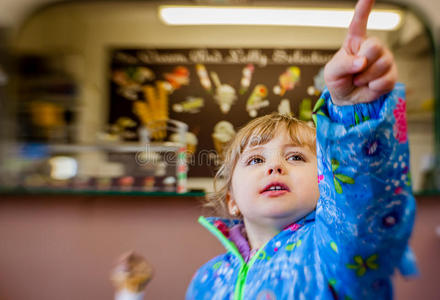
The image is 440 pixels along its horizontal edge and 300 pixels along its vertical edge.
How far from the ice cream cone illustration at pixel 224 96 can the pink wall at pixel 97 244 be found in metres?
0.25

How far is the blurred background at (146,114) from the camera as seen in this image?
379mm

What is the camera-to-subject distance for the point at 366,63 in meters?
0.22

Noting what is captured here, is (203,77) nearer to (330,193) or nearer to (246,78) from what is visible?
(246,78)

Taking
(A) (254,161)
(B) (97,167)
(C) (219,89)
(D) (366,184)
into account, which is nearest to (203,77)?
(C) (219,89)

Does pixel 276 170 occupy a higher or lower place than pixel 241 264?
higher

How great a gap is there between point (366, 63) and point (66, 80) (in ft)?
2.14

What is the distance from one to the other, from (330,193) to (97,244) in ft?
1.84

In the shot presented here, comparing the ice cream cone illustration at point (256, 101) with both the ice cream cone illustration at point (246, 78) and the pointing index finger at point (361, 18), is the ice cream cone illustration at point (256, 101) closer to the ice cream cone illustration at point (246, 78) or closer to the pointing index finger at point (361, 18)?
the ice cream cone illustration at point (246, 78)

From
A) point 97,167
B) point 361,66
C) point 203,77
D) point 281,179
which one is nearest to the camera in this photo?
point 361,66

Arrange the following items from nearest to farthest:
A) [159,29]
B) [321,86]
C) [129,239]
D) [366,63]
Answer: [366,63], [321,86], [159,29], [129,239]

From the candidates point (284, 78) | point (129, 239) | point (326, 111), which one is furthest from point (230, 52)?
point (129, 239)

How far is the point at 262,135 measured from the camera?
13.1 inches

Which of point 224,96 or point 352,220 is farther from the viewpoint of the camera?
point 224,96

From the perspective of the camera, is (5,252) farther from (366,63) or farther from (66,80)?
(366,63)
